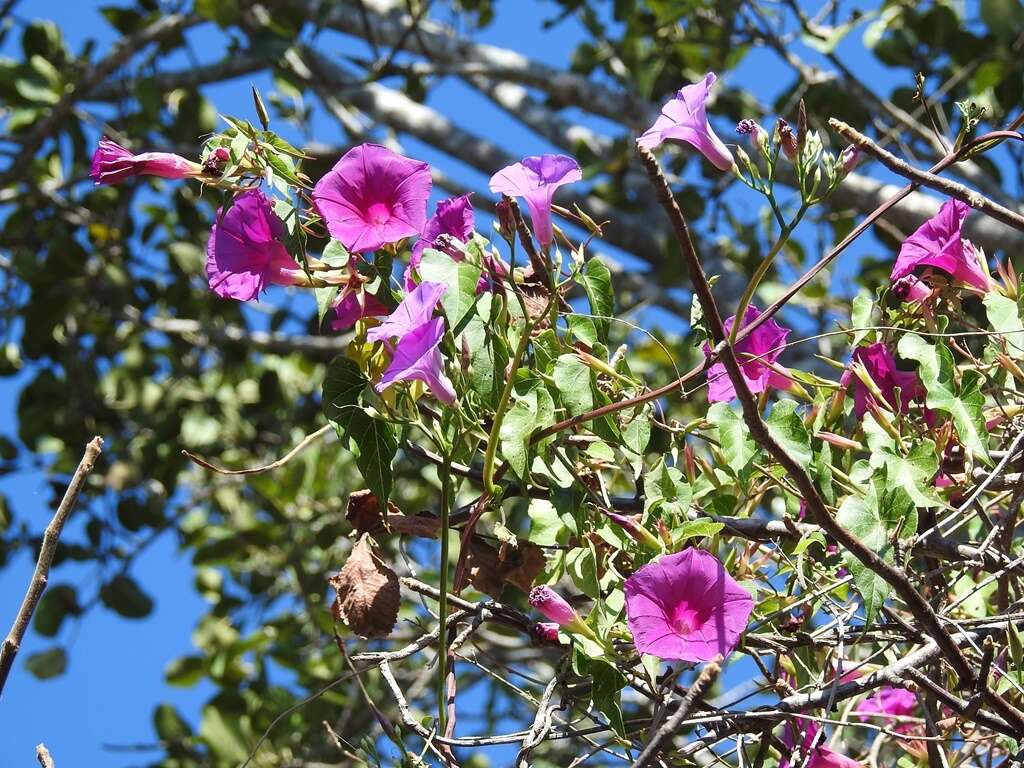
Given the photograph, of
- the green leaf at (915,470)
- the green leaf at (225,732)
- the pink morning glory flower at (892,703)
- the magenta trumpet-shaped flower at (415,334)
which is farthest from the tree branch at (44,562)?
the green leaf at (225,732)

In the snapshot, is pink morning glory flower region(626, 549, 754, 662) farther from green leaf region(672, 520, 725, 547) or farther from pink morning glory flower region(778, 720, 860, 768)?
pink morning glory flower region(778, 720, 860, 768)

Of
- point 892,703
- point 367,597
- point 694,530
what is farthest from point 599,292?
point 892,703

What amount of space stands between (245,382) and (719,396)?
2571mm

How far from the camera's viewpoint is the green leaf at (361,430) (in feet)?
3.36

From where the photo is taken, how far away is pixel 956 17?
113 inches

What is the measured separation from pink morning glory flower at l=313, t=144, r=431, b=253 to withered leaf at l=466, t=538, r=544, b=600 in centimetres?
29

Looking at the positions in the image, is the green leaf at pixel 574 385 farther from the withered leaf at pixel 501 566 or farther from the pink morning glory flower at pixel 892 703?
the pink morning glory flower at pixel 892 703

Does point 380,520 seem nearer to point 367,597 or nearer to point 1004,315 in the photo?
point 367,597

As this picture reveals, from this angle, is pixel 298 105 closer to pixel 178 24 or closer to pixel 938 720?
pixel 178 24

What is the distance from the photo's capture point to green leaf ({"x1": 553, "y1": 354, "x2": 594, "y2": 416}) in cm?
98

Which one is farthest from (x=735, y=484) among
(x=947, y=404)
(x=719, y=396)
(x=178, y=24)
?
(x=178, y=24)

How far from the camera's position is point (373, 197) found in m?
1.02

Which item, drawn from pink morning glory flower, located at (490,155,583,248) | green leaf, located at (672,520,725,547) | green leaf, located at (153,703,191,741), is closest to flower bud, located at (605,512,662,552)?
green leaf, located at (672,520,725,547)

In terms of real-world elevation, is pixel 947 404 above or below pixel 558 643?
above
